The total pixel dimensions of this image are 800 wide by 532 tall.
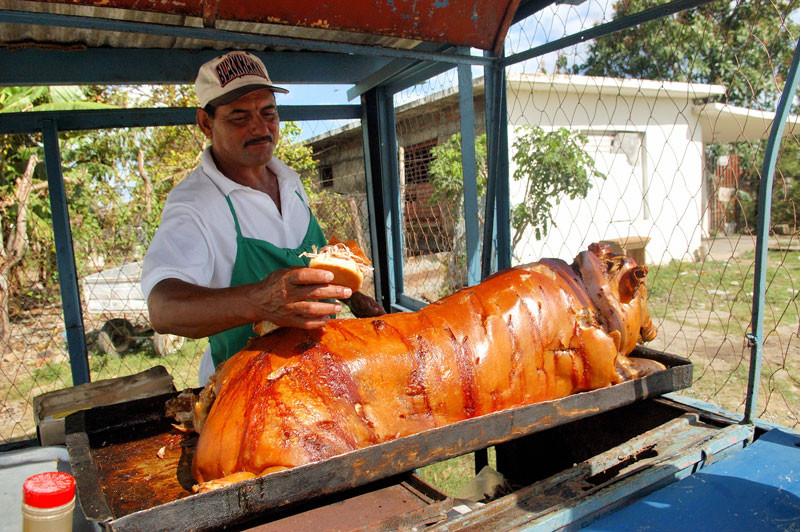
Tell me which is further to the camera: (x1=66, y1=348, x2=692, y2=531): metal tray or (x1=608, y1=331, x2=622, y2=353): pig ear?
(x1=608, y1=331, x2=622, y2=353): pig ear

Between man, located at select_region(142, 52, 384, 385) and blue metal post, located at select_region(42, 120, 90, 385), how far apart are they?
1.53 m

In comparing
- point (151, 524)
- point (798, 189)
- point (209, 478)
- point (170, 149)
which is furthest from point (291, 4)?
point (798, 189)

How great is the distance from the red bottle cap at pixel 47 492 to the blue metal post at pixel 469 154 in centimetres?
239

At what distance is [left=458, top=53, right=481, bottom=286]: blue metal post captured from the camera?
10.2 ft

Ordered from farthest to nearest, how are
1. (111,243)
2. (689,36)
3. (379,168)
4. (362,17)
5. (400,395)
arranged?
(689,36), (111,243), (379,168), (362,17), (400,395)

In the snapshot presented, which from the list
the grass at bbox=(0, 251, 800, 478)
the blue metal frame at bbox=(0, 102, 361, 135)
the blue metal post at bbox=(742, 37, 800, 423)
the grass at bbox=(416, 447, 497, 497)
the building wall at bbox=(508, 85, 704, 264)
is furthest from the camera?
the building wall at bbox=(508, 85, 704, 264)

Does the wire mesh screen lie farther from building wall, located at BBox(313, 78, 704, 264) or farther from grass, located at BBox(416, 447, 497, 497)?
grass, located at BBox(416, 447, 497, 497)

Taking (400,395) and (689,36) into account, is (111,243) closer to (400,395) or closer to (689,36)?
(400,395)

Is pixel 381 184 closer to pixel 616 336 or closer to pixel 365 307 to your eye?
pixel 365 307

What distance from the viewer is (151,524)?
4.06 ft

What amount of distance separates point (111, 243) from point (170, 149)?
6.69 feet

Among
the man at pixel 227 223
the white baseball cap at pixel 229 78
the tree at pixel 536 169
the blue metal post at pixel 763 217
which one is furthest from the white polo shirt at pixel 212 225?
the tree at pixel 536 169

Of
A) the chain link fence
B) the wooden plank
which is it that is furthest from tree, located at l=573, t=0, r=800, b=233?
the wooden plank

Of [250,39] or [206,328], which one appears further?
[250,39]
